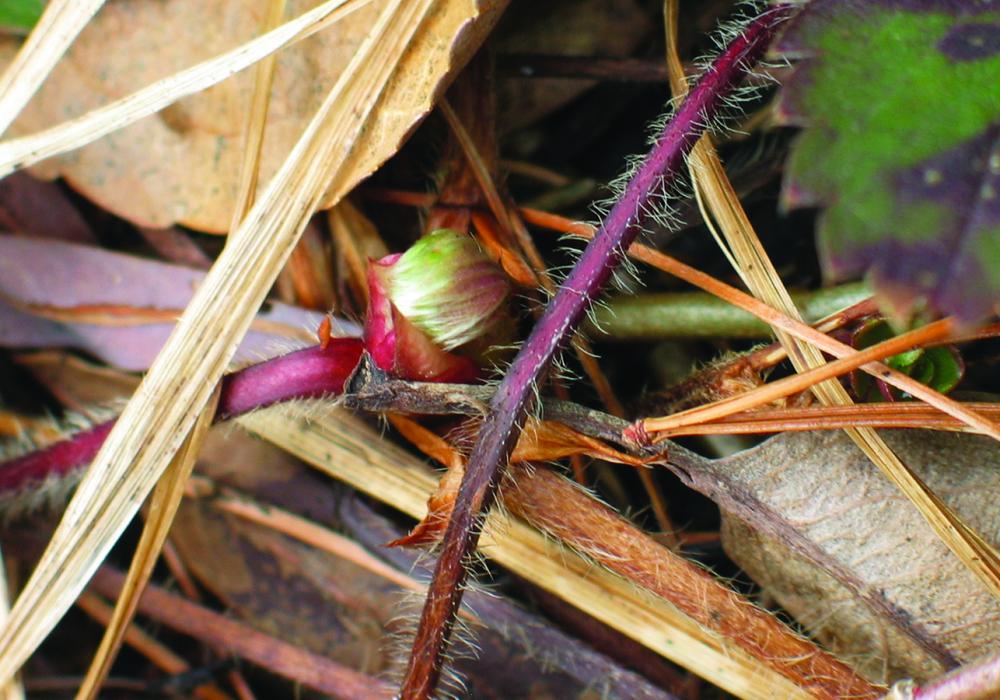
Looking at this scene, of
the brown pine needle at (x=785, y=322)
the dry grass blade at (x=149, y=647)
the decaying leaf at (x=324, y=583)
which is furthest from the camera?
the dry grass blade at (x=149, y=647)

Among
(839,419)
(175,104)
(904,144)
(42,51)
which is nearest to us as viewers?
(904,144)

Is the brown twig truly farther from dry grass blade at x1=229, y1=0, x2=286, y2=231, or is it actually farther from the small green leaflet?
the small green leaflet

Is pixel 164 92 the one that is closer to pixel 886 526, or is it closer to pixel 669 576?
pixel 669 576

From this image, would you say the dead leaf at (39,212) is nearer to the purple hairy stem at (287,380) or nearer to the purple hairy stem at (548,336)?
the purple hairy stem at (287,380)

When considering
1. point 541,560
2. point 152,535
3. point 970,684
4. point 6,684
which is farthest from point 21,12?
point 970,684

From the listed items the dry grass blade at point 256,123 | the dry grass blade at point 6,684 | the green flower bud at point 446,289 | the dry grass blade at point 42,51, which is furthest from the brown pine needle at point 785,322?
the dry grass blade at point 6,684

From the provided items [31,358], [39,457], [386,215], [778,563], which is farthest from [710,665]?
[31,358]
